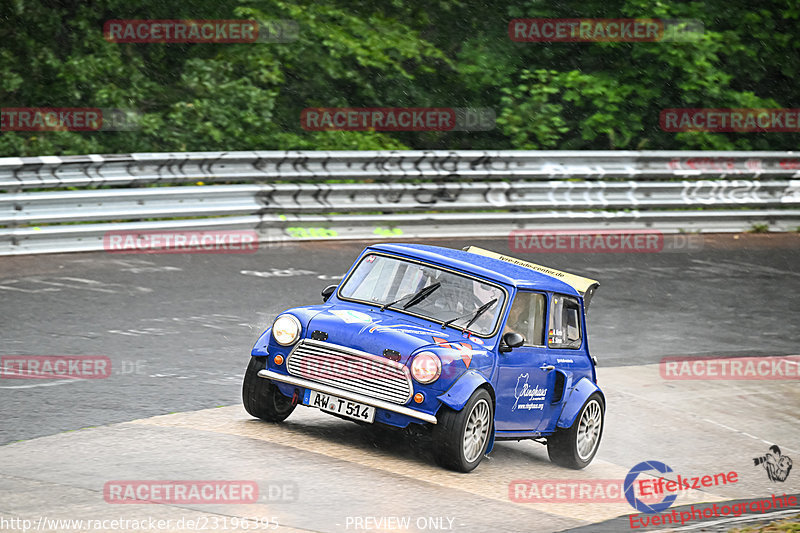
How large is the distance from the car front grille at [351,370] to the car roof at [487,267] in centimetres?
112

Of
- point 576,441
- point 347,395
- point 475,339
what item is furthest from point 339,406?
point 576,441

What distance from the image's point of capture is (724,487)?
28.3ft

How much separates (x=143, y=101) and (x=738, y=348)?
39.2 ft

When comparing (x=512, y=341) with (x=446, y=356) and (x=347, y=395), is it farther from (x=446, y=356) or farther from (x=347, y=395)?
(x=347, y=395)

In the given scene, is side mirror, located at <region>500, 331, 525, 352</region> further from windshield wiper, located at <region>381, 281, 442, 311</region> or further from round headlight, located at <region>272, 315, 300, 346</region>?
round headlight, located at <region>272, 315, 300, 346</region>

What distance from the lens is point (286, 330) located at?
841 cm

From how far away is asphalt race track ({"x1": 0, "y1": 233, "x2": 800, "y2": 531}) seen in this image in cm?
709

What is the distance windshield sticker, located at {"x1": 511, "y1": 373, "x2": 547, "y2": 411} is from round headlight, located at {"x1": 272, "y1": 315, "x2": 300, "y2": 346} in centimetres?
162

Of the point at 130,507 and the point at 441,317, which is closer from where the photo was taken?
the point at 130,507

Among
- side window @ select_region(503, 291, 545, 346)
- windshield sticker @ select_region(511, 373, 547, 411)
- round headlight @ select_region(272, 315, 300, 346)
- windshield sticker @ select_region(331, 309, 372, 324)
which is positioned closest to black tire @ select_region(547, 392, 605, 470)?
windshield sticker @ select_region(511, 373, 547, 411)

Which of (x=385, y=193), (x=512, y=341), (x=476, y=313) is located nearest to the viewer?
(x=512, y=341)

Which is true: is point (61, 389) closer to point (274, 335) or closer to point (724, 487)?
point (274, 335)

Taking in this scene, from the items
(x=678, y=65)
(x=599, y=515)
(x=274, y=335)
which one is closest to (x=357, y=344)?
(x=274, y=335)

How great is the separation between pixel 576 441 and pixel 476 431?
1159 mm
